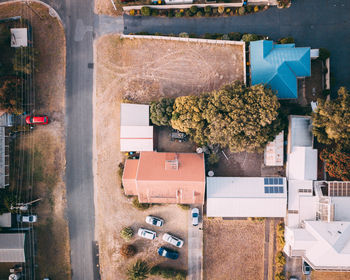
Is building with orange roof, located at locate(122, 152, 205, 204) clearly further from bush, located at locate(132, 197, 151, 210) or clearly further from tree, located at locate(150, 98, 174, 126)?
tree, located at locate(150, 98, 174, 126)

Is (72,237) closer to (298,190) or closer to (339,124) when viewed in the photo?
(298,190)

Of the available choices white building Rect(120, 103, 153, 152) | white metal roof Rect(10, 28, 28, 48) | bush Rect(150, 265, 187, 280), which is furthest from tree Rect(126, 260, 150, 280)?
white metal roof Rect(10, 28, 28, 48)

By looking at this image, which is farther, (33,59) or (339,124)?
(33,59)

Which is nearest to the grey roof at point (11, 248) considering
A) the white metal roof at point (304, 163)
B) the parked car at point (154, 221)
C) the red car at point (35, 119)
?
the red car at point (35, 119)

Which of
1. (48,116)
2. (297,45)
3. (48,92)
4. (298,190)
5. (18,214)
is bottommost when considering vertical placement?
(18,214)

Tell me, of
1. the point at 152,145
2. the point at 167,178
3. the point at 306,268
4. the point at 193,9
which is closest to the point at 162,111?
the point at 152,145

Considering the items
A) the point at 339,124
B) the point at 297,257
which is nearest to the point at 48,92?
the point at 339,124

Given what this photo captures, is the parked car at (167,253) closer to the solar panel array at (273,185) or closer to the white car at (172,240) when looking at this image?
the white car at (172,240)
